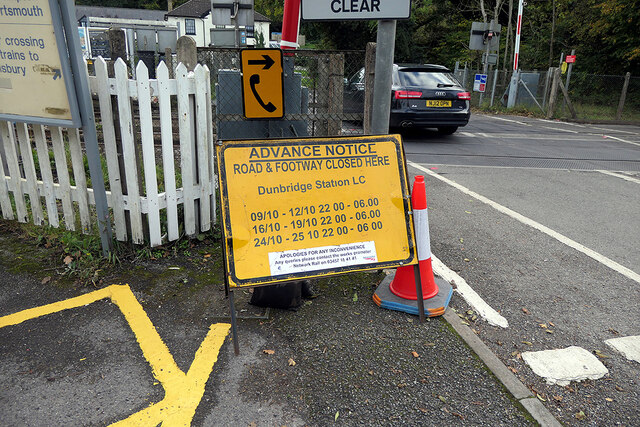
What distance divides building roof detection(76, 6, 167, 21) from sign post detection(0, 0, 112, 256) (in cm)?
6792

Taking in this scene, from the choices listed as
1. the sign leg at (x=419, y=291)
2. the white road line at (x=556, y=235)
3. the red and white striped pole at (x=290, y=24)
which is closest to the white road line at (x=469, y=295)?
the sign leg at (x=419, y=291)

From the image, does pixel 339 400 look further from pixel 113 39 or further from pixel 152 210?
pixel 113 39

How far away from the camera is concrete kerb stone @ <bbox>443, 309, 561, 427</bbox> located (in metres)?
2.31

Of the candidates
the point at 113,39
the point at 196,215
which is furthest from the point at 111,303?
the point at 113,39

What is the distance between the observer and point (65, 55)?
314cm

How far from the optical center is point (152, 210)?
12.0 ft

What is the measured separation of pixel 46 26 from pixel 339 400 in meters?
3.14

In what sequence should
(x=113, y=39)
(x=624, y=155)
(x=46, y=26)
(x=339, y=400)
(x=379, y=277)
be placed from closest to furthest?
1. (x=339, y=400)
2. (x=46, y=26)
3. (x=379, y=277)
4. (x=113, y=39)
5. (x=624, y=155)

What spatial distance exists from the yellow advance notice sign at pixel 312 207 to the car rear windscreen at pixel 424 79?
23.5 feet

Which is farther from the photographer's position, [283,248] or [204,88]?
[204,88]

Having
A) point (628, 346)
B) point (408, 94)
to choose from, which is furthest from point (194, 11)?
point (628, 346)

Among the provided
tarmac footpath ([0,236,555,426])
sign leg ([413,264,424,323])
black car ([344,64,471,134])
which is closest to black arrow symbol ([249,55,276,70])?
tarmac footpath ([0,236,555,426])

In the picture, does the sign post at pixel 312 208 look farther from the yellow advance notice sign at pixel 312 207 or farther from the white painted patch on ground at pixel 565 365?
the white painted patch on ground at pixel 565 365

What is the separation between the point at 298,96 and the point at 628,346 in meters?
3.52
